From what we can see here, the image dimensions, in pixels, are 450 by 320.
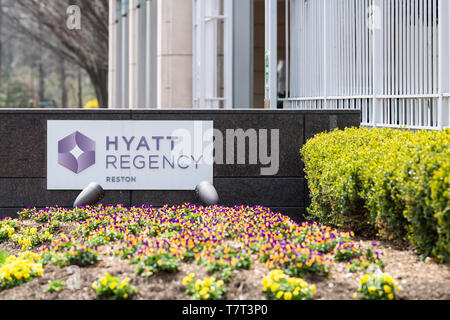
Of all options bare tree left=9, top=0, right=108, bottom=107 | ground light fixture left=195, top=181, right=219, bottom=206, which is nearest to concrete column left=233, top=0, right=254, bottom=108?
ground light fixture left=195, top=181, right=219, bottom=206

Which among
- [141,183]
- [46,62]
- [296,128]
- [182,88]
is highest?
[46,62]

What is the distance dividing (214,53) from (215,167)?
6898 mm

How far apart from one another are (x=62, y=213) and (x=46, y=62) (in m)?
55.1

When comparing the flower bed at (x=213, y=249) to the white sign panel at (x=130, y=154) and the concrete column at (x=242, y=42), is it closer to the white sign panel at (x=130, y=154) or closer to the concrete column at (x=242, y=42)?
the white sign panel at (x=130, y=154)

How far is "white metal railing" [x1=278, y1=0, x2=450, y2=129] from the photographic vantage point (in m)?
8.60

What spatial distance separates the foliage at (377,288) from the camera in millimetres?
4980

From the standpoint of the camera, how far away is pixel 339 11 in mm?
11898

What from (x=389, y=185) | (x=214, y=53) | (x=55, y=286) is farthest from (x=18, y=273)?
(x=214, y=53)

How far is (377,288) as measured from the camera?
16.4ft

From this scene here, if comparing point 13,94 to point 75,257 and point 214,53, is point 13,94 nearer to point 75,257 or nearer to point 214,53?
point 214,53

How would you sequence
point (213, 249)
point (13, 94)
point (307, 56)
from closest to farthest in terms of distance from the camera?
point (213, 249), point (307, 56), point (13, 94)

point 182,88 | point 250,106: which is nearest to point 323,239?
point 250,106

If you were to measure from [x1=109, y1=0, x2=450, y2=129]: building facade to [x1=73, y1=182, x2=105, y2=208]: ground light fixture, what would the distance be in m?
3.71
